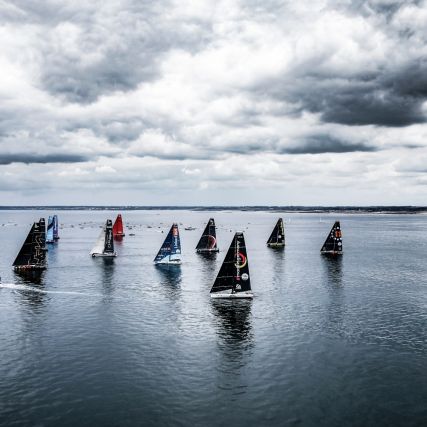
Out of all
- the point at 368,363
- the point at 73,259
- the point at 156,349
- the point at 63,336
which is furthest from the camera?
the point at 73,259

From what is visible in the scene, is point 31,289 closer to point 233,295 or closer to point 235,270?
point 233,295

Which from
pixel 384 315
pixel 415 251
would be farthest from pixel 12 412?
pixel 415 251

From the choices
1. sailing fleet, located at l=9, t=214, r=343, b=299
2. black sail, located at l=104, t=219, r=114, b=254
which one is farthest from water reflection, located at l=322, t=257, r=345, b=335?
black sail, located at l=104, t=219, r=114, b=254

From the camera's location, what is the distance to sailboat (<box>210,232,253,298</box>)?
70250 millimetres

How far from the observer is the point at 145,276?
95.1 metres

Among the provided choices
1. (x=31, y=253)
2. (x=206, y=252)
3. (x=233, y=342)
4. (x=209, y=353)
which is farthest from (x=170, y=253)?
(x=209, y=353)

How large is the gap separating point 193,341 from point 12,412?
70.4 feet

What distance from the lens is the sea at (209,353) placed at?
34.4 meters

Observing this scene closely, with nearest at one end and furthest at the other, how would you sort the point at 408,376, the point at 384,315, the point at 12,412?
the point at 12,412, the point at 408,376, the point at 384,315

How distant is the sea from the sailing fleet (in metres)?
3.08

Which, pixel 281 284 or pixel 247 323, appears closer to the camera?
pixel 247 323

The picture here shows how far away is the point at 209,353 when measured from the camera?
47.0 meters

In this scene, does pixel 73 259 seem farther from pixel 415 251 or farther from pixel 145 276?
pixel 415 251

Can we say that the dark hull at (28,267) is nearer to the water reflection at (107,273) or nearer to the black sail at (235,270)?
the water reflection at (107,273)
